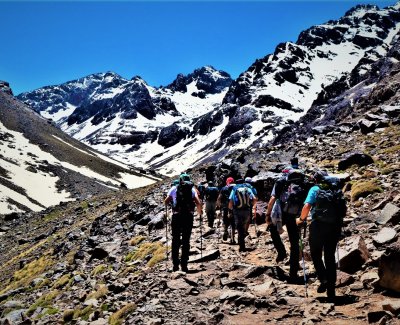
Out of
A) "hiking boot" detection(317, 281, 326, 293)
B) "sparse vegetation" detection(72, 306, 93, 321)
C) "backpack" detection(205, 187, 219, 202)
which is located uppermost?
"backpack" detection(205, 187, 219, 202)

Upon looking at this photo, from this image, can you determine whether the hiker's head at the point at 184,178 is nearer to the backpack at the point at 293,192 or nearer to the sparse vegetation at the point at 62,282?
the backpack at the point at 293,192

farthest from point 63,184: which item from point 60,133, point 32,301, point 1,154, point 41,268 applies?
point 32,301

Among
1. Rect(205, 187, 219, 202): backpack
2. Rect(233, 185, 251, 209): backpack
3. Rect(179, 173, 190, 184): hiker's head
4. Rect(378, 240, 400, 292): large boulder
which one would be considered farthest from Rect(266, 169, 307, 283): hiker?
Rect(205, 187, 219, 202): backpack

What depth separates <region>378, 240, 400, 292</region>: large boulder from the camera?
7.64 meters

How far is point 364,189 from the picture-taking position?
1523 cm

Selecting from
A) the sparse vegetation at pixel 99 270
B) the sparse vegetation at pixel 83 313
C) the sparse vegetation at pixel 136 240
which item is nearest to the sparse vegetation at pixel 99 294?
the sparse vegetation at pixel 83 313

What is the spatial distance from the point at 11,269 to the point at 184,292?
25028 mm

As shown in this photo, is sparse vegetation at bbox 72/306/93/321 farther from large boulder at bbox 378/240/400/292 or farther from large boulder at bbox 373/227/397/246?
large boulder at bbox 373/227/397/246

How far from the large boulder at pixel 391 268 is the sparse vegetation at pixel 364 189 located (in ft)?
25.0

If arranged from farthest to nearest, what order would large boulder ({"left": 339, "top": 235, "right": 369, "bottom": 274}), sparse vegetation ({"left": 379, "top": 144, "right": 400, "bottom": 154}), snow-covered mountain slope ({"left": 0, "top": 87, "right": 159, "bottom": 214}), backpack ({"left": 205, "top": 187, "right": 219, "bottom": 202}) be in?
snow-covered mountain slope ({"left": 0, "top": 87, "right": 159, "bottom": 214})
backpack ({"left": 205, "top": 187, "right": 219, "bottom": 202})
sparse vegetation ({"left": 379, "top": 144, "right": 400, "bottom": 154})
large boulder ({"left": 339, "top": 235, "right": 369, "bottom": 274})

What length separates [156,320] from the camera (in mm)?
8133

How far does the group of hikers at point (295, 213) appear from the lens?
8.50m

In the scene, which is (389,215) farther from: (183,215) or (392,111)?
(392,111)

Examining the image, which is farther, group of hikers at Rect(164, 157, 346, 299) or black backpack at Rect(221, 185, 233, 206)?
black backpack at Rect(221, 185, 233, 206)
